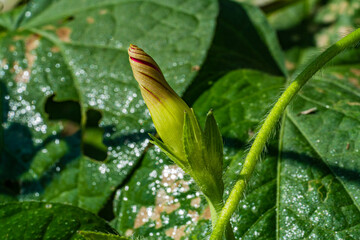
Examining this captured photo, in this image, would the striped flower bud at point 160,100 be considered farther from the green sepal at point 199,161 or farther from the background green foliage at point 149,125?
the background green foliage at point 149,125

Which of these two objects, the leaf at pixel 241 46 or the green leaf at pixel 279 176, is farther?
the leaf at pixel 241 46

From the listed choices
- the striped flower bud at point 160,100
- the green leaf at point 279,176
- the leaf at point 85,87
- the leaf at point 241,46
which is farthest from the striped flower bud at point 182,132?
the leaf at point 241,46

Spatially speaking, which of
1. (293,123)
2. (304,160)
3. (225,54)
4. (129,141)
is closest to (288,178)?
(304,160)

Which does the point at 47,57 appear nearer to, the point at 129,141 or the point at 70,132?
the point at 70,132

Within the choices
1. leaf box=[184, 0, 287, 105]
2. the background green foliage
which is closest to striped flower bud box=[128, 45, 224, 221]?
the background green foliage

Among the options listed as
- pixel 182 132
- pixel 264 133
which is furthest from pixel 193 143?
pixel 264 133
